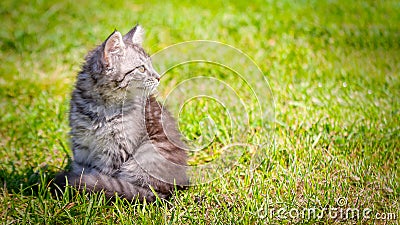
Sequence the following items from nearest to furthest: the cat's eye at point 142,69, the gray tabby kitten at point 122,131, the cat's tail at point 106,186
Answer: the cat's tail at point 106,186 < the gray tabby kitten at point 122,131 < the cat's eye at point 142,69

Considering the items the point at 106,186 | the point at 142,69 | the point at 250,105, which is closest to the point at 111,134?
the point at 106,186

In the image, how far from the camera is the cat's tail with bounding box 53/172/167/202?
9.68ft

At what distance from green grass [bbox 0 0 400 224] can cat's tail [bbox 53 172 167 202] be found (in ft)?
0.21

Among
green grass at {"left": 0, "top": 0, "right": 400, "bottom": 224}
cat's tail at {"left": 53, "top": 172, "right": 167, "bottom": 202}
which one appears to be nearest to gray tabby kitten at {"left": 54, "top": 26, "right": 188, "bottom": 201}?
cat's tail at {"left": 53, "top": 172, "right": 167, "bottom": 202}

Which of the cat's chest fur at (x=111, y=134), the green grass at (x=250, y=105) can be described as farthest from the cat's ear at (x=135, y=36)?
the green grass at (x=250, y=105)

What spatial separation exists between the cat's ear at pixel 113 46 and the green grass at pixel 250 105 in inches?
35.5

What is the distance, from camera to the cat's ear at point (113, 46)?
2.95 m

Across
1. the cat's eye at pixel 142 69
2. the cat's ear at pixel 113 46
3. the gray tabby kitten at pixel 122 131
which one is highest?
the cat's ear at pixel 113 46

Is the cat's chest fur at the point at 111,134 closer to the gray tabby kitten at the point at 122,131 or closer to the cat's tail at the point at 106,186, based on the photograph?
the gray tabby kitten at the point at 122,131

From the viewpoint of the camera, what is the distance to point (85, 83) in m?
3.23

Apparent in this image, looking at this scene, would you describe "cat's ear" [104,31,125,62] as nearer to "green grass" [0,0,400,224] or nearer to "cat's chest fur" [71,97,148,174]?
"cat's chest fur" [71,97,148,174]

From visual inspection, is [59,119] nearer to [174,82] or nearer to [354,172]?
[174,82]

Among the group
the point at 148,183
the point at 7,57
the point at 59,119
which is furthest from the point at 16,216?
the point at 7,57

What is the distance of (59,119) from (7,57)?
1.64 meters
